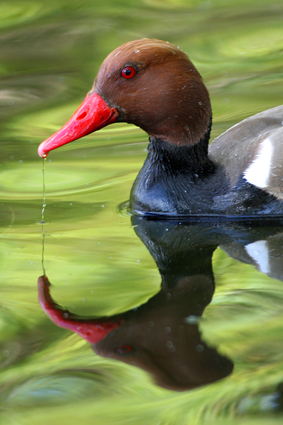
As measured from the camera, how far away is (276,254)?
336 centimetres

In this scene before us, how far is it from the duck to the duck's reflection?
0.83ft

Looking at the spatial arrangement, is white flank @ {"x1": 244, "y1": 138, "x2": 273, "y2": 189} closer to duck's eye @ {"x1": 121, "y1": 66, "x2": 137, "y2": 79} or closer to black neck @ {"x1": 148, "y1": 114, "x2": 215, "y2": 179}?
black neck @ {"x1": 148, "y1": 114, "x2": 215, "y2": 179}

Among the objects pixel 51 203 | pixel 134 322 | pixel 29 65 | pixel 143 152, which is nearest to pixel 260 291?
pixel 134 322

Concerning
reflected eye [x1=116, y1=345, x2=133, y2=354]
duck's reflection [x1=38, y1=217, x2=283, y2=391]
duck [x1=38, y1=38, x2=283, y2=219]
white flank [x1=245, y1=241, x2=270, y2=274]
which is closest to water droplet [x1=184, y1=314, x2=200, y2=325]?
duck's reflection [x1=38, y1=217, x2=283, y2=391]

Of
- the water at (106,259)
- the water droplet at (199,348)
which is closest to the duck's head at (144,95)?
the water at (106,259)

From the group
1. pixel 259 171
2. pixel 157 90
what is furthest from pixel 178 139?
pixel 259 171

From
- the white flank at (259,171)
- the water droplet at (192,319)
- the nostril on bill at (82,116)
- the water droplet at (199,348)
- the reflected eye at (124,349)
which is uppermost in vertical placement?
the nostril on bill at (82,116)

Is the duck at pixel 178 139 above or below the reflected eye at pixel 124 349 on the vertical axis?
above

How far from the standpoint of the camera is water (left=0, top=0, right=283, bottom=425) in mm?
2227

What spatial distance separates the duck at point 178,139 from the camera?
3.69 m

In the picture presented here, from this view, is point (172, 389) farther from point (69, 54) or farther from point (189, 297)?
point (69, 54)

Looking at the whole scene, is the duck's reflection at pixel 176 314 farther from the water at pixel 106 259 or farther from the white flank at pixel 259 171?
the white flank at pixel 259 171

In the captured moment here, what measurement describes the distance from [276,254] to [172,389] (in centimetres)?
131

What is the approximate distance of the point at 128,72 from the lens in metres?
3.67
